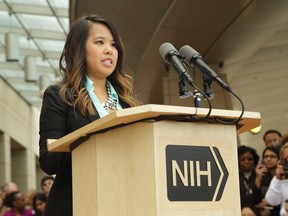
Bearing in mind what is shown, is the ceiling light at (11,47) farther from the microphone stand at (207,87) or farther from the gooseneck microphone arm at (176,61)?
the microphone stand at (207,87)

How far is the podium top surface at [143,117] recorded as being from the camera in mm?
2438

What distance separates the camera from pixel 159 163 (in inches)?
97.5

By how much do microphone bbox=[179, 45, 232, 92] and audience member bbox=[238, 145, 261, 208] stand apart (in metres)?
3.82

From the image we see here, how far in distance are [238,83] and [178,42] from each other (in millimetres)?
1822

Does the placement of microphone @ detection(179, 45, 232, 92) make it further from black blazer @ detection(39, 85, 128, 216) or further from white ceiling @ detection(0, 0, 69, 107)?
white ceiling @ detection(0, 0, 69, 107)

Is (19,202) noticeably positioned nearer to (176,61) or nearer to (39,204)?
(39,204)

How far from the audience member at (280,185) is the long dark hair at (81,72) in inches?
129

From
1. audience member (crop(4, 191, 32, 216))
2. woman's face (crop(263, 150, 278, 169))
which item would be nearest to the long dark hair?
woman's face (crop(263, 150, 278, 169))

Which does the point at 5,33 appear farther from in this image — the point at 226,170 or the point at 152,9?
the point at 226,170

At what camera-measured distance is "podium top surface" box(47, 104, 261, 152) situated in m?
2.44

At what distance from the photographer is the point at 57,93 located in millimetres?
3033

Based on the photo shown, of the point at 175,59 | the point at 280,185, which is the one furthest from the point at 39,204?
the point at 175,59

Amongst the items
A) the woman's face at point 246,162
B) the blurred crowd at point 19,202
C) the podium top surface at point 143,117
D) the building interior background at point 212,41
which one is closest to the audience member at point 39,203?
the blurred crowd at point 19,202

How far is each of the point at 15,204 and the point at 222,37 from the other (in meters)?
4.52
